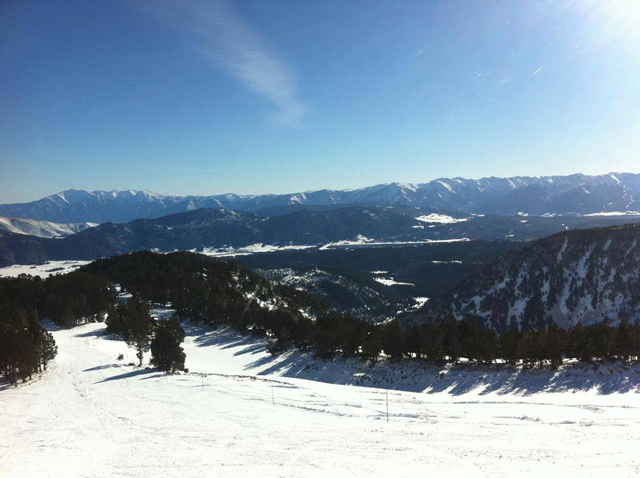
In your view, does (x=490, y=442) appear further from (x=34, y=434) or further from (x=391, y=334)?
(x=391, y=334)

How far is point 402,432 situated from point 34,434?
30510 mm

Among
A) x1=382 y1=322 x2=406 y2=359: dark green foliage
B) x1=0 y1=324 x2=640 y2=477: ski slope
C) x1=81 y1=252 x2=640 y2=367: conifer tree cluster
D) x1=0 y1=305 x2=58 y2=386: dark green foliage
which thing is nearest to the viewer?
x1=0 y1=324 x2=640 y2=477: ski slope

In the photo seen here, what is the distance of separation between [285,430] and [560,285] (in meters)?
174

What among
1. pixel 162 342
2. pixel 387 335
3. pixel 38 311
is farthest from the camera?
pixel 38 311

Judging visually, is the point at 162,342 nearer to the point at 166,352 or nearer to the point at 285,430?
the point at 166,352

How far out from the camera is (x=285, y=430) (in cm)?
3039

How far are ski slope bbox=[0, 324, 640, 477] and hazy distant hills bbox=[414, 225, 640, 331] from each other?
116 meters

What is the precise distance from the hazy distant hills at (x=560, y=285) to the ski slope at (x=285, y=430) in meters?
116

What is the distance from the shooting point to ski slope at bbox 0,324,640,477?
23.6 meters

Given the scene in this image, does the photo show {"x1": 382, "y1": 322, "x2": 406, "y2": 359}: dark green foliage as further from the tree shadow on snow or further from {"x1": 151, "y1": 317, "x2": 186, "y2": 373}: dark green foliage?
the tree shadow on snow

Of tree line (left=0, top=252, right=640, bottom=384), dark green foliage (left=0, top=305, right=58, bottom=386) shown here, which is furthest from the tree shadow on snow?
dark green foliage (left=0, top=305, right=58, bottom=386)

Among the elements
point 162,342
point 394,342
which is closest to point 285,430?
point 162,342

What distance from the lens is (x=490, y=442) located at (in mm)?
27750

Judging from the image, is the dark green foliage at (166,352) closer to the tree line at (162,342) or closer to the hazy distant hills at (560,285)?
the tree line at (162,342)
